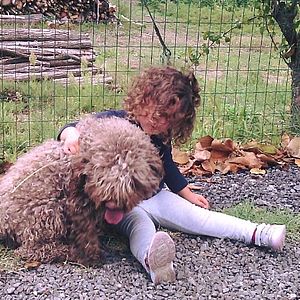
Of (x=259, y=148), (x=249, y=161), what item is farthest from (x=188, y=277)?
(x=259, y=148)

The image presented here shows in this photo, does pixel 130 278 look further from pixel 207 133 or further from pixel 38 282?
pixel 207 133

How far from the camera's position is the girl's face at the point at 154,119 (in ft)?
12.8

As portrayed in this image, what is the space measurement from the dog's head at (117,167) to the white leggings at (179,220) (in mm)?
443

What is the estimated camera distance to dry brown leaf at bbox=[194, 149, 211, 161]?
5480 millimetres

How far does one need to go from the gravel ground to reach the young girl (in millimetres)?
76

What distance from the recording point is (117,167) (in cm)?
324

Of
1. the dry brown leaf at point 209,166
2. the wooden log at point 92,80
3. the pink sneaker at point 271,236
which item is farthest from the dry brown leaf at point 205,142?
the wooden log at point 92,80

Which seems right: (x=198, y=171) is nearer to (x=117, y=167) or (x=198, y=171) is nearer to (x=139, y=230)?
(x=139, y=230)

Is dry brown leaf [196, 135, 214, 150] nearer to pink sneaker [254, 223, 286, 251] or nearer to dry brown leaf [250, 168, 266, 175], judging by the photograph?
dry brown leaf [250, 168, 266, 175]

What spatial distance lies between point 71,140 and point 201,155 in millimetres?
2045

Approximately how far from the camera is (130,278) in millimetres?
3566

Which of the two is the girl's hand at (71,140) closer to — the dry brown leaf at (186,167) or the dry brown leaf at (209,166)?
the dry brown leaf at (186,167)

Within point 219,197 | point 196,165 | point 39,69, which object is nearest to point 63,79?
point 39,69

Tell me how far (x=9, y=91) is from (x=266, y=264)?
4543 millimetres
